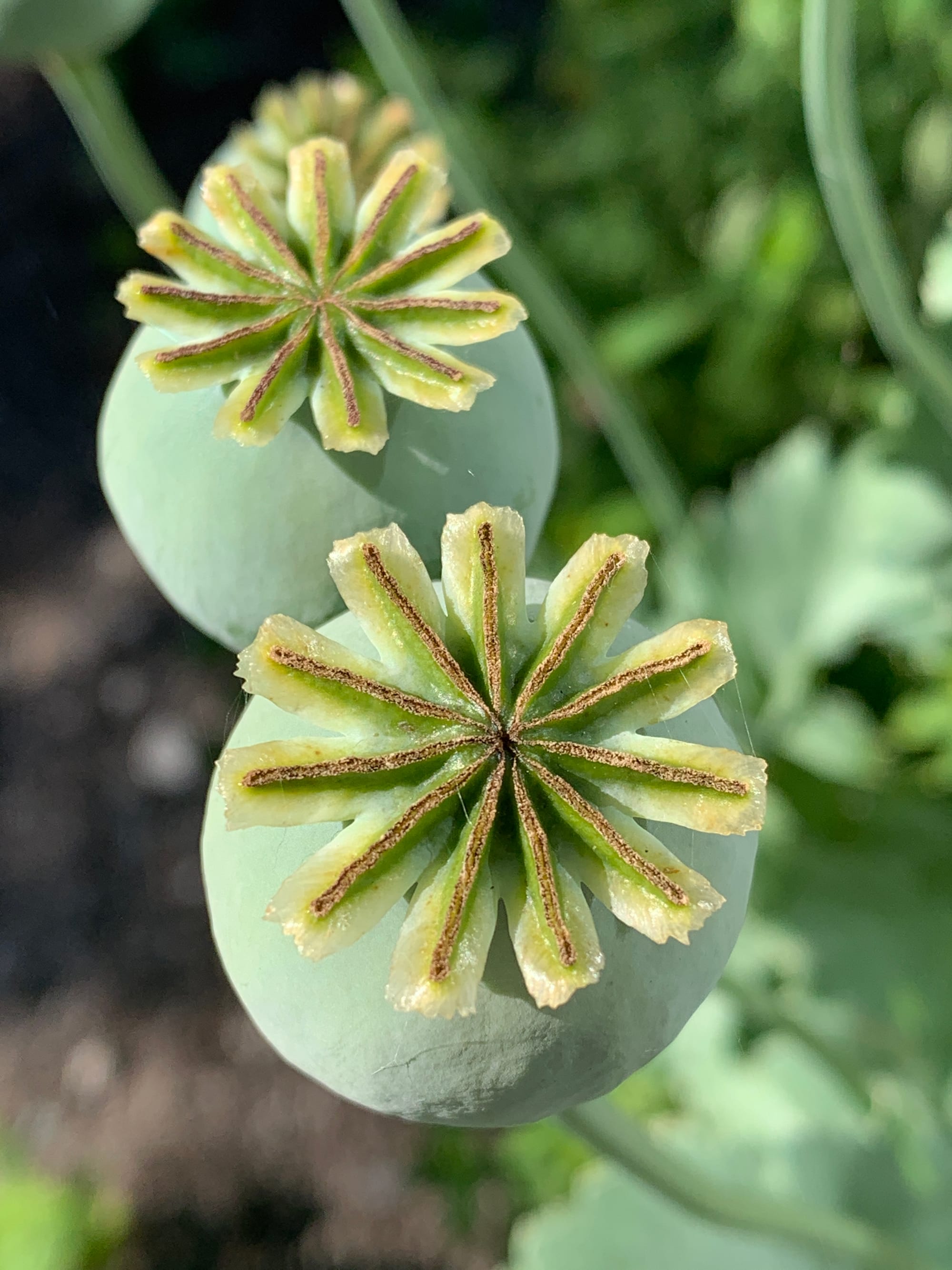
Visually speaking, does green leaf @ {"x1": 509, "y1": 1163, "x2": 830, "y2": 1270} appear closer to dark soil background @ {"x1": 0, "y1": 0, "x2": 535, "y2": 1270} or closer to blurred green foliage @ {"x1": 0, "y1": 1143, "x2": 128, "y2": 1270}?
dark soil background @ {"x1": 0, "y1": 0, "x2": 535, "y2": 1270}

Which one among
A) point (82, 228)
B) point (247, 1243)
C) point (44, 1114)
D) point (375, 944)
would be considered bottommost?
point (247, 1243)

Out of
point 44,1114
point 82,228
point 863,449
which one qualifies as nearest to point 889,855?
point 863,449

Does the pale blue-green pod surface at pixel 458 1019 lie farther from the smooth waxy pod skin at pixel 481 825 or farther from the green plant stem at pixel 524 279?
the green plant stem at pixel 524 279

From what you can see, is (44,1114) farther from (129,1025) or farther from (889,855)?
(889,855)

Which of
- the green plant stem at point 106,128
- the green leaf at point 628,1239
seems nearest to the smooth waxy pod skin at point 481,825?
the green plant stem at point 106,128

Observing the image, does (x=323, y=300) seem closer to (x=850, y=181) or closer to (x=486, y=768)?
(x=486, y=768)

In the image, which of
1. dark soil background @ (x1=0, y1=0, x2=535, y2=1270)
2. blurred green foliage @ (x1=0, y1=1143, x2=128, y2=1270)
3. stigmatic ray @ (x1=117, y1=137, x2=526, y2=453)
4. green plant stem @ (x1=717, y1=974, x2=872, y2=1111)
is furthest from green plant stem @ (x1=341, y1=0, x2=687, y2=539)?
blurred green foliage @ (x1=0, y1=1143, x2=128, y2=1270)
